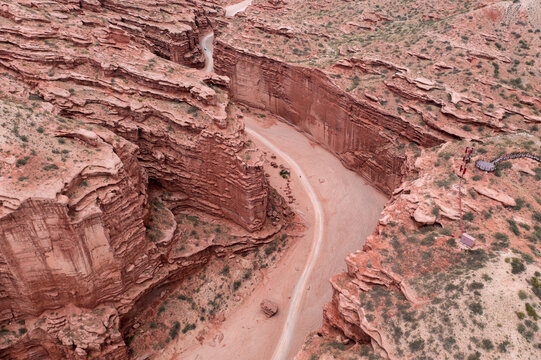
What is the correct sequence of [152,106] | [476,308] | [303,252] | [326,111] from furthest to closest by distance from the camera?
[326,111]
[303,252]
[152,106]
[476,308]

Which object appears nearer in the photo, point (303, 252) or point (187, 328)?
point (187, 328)

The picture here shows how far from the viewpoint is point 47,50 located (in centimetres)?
3136

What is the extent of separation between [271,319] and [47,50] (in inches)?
1090

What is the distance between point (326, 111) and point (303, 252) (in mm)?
17874

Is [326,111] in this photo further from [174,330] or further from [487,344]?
[487,344]

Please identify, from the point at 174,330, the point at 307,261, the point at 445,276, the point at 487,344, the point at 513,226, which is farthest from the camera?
the point at 307,261

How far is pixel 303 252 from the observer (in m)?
34.3

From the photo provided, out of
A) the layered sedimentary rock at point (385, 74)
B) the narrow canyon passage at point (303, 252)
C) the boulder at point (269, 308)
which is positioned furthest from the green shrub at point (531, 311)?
the layered sedimentary rock at point (385, 74)

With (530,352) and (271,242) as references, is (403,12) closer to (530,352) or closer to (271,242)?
(271,242)

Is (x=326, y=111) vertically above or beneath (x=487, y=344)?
beneath

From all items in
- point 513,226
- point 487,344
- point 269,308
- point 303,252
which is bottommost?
point 269,308

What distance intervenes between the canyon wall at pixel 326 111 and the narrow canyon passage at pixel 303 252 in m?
→ 1.66

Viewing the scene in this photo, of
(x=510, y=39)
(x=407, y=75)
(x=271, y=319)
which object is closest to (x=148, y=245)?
(x=271, y=319)

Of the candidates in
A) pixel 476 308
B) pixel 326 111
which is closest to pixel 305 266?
pixel 476 308
